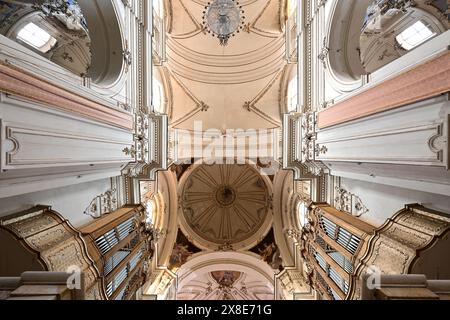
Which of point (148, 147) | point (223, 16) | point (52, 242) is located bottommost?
point (52, 242)

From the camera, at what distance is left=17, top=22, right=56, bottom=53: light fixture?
6.89 m

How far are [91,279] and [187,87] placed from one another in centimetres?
1145

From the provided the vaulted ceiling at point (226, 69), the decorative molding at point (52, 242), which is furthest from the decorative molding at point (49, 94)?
the vaulted ceiling at point (226, 69)

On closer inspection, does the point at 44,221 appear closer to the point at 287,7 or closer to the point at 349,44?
the point at 349,44

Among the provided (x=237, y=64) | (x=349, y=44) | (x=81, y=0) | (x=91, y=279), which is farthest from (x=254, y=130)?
(x=91, y=279)

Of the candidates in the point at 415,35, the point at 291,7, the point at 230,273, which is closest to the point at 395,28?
the point at 415,35

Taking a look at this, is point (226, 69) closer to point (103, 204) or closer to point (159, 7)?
point (159, 7)

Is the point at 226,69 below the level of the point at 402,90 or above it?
above

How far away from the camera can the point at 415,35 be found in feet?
23.6

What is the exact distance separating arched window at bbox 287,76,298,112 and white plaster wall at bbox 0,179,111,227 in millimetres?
A: 9565

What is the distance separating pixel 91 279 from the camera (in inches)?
203

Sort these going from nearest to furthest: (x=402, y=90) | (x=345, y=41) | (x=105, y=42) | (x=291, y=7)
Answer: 1. (x=402, y=90)
2. (x=105, y=42)
3. (x=345, y=41)
4. (x=291, y=7)

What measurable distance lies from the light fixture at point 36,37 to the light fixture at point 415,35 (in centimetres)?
974

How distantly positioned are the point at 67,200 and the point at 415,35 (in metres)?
9.78
